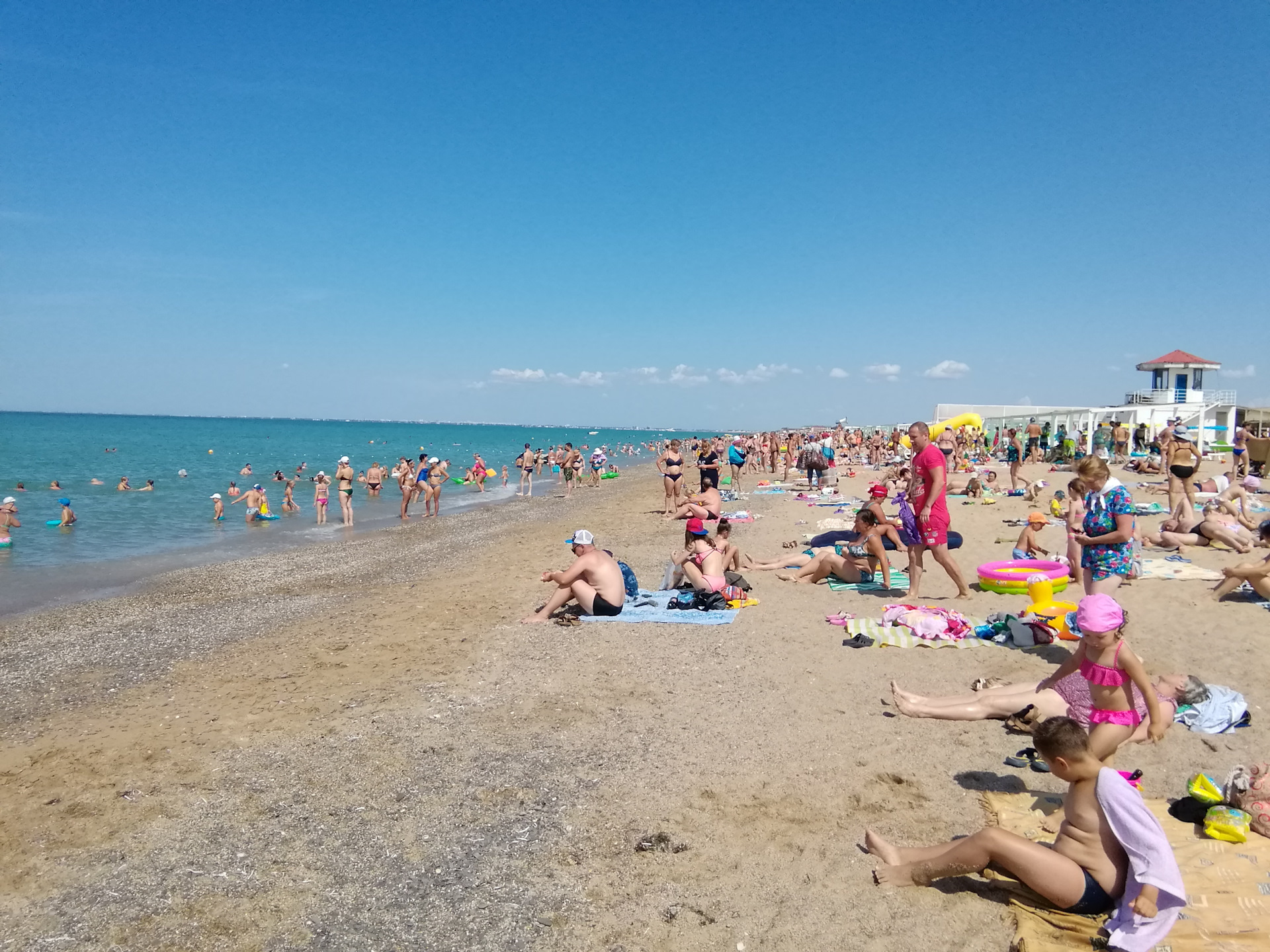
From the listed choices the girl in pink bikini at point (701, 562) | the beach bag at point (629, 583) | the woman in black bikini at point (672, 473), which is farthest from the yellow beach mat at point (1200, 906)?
the woman in black bikini at point (672, 473)

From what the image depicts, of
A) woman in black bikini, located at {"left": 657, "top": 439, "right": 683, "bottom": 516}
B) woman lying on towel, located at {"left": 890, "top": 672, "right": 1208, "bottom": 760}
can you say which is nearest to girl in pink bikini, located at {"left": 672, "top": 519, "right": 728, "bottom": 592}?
woman lying on towel, located at {"left": 890, "top": 672, "right": 1208, "bottom": 760}

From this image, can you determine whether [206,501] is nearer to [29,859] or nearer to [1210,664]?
[29,859]

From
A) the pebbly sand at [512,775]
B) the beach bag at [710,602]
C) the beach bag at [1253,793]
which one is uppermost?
the beach bag at [1253,793]

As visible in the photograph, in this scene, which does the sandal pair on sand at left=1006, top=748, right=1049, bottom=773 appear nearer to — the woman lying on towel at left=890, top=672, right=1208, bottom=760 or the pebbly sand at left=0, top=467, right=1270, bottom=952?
the pebbly sand at left=0, top=467, right=1270, bottom=952

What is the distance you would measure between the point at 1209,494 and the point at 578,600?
1310 cm

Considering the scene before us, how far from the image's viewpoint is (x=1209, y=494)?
47.9 ft

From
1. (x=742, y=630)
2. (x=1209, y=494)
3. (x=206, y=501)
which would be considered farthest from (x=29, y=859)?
(x=206, y=501)

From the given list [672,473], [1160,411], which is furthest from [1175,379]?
[672,473]

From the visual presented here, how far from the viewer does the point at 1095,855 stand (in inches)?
115

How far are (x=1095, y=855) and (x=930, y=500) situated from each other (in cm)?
504

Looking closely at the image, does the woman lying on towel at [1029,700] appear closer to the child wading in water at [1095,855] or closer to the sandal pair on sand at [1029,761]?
the sandal pair on sand at [1029,761]

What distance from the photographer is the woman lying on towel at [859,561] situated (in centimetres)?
905

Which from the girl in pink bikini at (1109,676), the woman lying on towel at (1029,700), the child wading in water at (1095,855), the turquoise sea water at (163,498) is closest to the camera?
the child wading in water at (1095,855)

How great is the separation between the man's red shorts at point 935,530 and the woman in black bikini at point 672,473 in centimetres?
887
